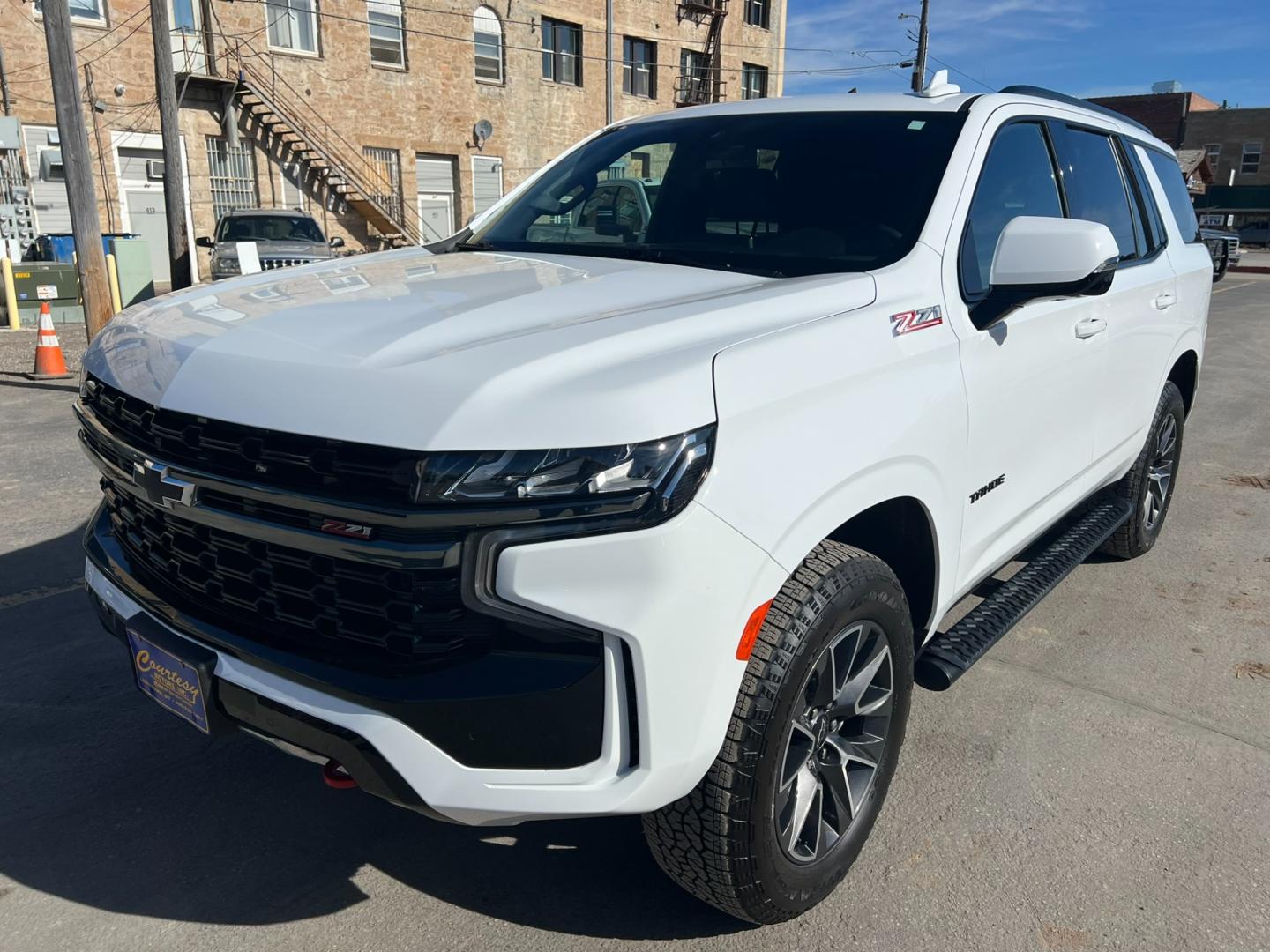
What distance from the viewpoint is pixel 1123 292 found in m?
3.73

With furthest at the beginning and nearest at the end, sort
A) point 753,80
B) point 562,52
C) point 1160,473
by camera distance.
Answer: point 753,80, point 562,52, point 1160,473

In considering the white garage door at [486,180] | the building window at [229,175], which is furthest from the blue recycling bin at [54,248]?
the white garage door at [486,180]

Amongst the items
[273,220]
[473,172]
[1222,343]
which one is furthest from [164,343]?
[473,172]

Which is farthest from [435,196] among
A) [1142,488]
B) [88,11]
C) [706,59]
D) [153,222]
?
[1142,488]

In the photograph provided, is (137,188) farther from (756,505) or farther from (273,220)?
(756,505)

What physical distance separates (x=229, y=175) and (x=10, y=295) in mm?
12078

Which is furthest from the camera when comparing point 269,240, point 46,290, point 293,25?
point 293,25

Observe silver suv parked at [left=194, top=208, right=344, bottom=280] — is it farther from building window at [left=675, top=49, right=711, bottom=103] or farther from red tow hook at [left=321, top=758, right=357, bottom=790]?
building window at [left=675, top=49, right=711, bottom=103]

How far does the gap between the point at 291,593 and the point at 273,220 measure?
16.8m

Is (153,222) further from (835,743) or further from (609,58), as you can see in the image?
(835,743)

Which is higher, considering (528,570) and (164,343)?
(164,343)

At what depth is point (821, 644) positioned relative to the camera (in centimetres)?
216

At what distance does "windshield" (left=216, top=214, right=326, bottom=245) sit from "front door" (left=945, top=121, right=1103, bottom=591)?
15201 millimetres

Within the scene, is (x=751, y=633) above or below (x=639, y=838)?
above
